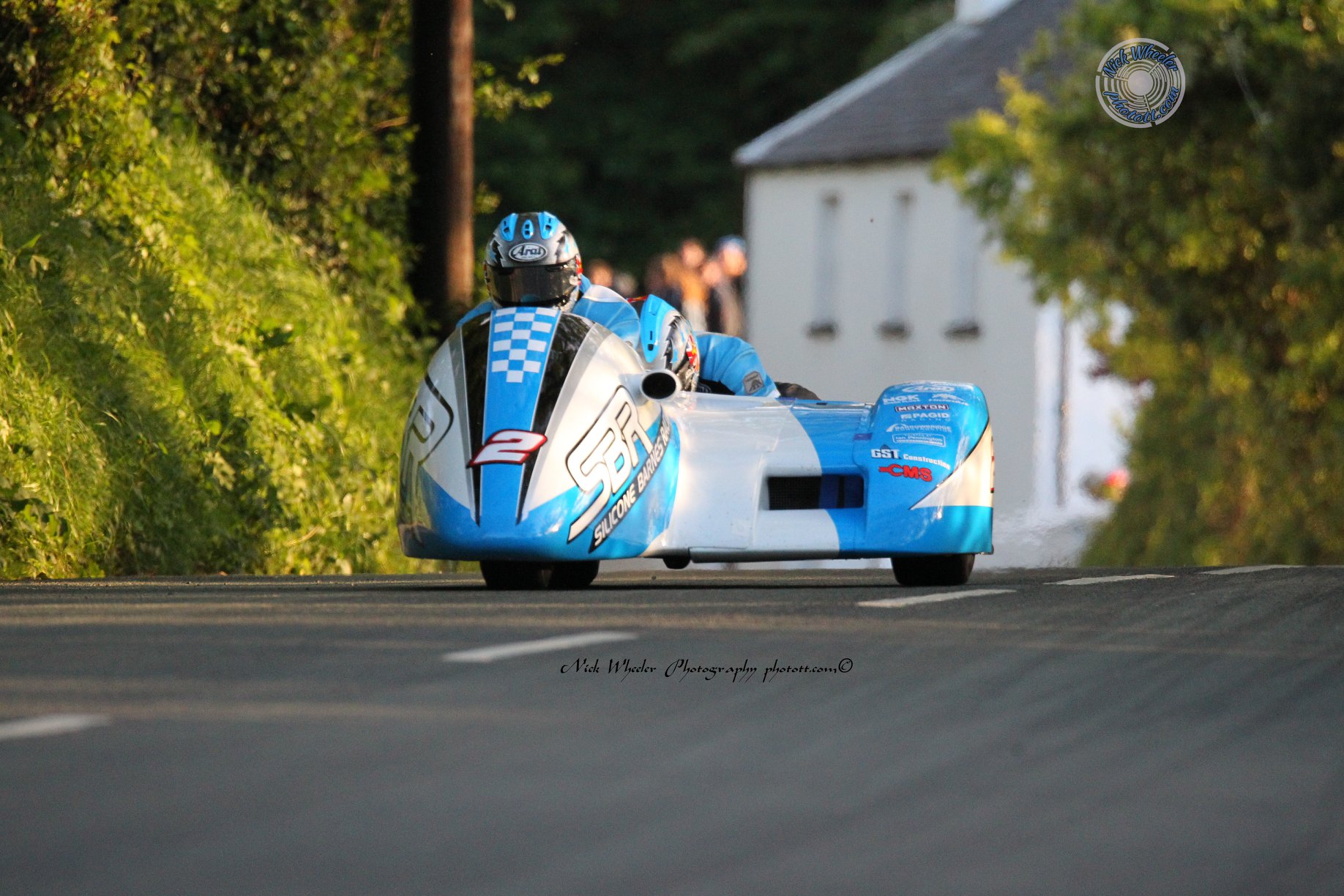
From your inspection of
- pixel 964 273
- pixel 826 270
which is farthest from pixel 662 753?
pixel 826 270

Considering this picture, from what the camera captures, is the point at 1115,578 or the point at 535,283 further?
the point at 1115,578

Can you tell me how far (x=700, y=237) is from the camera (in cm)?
5100

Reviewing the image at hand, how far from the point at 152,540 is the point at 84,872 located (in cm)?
845

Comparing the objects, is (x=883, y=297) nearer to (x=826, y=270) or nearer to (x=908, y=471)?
(x=826, y=270)

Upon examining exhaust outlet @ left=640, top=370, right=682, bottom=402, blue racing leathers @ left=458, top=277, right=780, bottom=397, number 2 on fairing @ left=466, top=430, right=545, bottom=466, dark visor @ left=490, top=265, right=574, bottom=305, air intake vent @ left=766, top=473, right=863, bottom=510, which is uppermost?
dark visor @ left=490, top=265, right=574, bottom=305

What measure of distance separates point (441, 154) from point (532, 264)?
5925 mm

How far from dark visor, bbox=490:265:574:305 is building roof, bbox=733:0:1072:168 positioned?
28433 mm

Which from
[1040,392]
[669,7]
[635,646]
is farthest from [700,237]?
[635,646]

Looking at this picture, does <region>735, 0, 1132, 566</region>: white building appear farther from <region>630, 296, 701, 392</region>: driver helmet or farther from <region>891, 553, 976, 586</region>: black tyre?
<region>891, 553, 976, 586</region>: black tyre

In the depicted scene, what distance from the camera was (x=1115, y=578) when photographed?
11.7 m

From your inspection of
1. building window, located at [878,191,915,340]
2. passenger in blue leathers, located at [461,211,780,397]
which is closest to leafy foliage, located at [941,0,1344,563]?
passenger in blue leathers, located at [461,211,780,397]

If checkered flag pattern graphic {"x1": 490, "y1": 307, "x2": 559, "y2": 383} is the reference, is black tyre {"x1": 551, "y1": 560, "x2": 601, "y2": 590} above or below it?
below

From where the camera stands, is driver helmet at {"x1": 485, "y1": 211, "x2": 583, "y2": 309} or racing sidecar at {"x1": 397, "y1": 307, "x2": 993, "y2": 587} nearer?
racing sidecar at {"x1": 397, "y1": 307, "x2": 993, "y2": 587}

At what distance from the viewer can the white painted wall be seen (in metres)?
39.4
